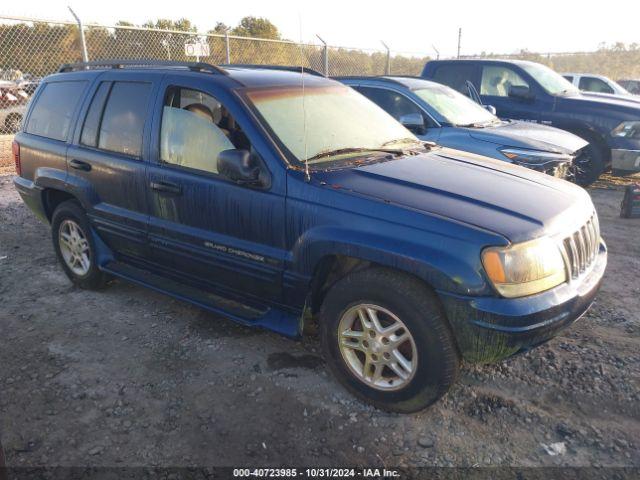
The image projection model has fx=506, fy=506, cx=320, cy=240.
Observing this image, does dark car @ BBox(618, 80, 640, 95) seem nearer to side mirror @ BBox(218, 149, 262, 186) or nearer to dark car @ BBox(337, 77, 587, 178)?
dark car @ BBox(337, 77, 587, 178)

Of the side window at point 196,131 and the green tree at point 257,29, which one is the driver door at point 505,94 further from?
the green tree at point 257,29

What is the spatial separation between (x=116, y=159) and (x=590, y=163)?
724cm

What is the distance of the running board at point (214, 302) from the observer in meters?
3.11

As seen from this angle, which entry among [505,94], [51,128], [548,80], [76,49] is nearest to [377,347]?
Answer: [51,128]

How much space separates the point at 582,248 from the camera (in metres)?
2.91

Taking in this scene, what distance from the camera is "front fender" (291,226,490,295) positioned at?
2.42 metres

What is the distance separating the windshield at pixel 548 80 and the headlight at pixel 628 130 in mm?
1120

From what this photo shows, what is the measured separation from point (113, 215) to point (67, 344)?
1.00m

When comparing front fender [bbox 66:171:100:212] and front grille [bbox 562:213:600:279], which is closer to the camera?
front grille [bbox 562:213:600:279]

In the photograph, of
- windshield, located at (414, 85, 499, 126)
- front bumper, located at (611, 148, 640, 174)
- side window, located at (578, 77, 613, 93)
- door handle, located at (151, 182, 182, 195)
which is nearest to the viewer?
door handle, located at (151, 182, 182, 195)

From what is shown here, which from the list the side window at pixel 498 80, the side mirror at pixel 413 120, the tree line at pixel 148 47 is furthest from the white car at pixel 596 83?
the side mirror at pixel 413 120

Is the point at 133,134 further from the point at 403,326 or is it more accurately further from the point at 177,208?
the point at 403,326

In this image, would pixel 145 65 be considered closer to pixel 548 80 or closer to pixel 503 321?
pixel 503 321

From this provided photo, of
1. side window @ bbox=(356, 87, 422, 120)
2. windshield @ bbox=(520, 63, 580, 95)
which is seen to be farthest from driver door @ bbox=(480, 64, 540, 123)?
side window @ bbox=(356, 87, 422, 120)
